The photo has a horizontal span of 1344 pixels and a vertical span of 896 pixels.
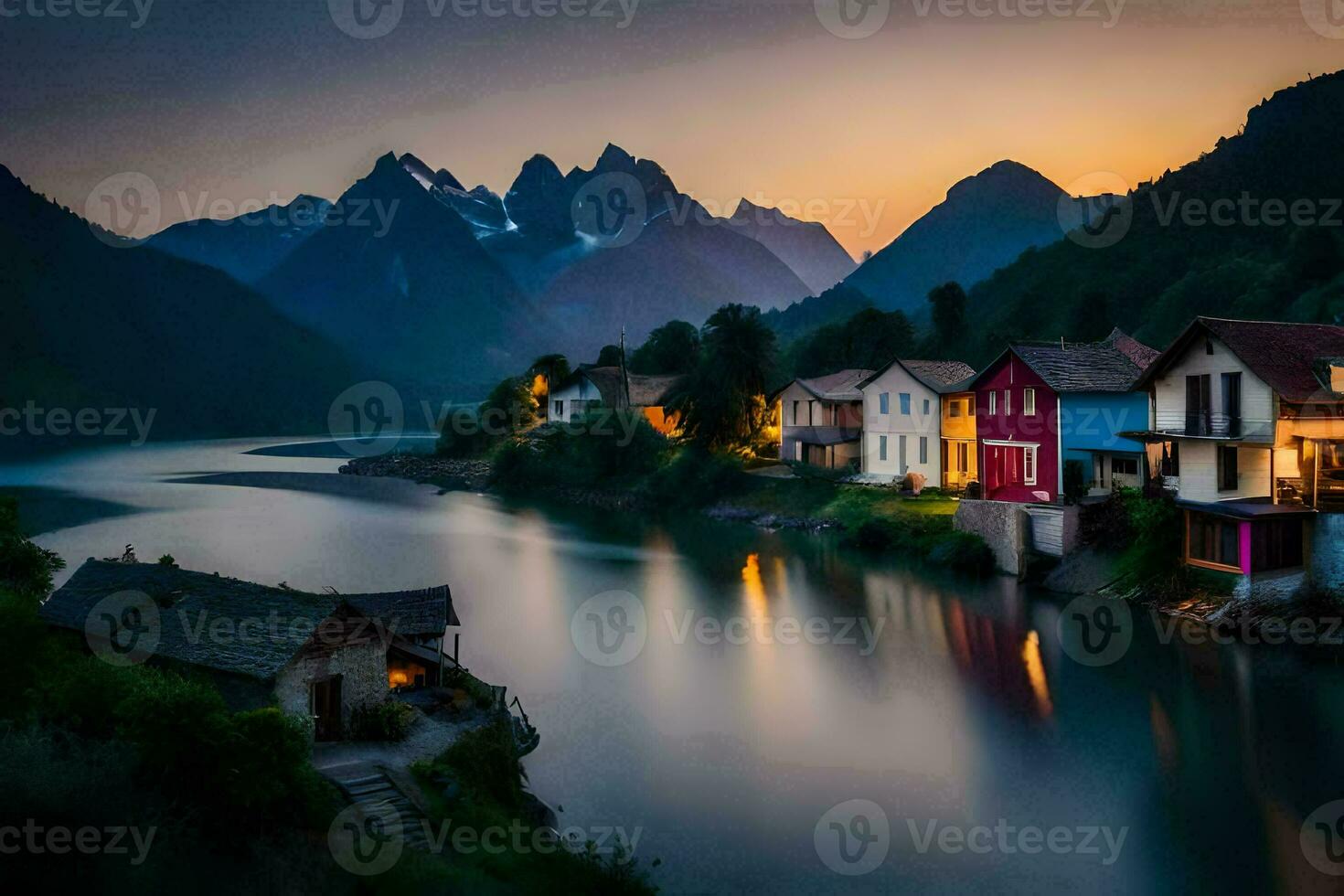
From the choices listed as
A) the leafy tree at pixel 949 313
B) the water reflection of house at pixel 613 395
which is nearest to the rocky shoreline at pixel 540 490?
the water reflection of house at pixel 613 395

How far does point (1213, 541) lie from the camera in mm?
A: 27094

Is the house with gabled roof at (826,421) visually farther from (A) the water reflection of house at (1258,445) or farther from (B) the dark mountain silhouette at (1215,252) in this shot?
(B) the dark mountain silhouette at (1215,252)

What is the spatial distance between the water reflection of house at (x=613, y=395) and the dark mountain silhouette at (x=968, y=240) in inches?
4660

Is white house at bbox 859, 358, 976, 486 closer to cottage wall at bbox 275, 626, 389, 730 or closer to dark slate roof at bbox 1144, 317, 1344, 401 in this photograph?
dark slate roof at bbox 1144, 317, 1344, 401

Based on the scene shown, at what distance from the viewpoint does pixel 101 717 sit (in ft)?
39.9

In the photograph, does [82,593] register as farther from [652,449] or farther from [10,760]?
[652,449]

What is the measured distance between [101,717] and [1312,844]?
727 inches

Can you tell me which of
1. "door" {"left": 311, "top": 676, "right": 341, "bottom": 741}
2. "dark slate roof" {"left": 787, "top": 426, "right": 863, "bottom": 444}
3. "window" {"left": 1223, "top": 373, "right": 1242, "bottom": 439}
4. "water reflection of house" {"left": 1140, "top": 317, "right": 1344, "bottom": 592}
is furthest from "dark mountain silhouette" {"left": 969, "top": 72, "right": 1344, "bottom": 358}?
"door" {"left": 311, "top": 676, "right": 341, "bottom": 741}

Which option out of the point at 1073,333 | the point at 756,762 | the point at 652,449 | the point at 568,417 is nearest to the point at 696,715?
the point at 756,762

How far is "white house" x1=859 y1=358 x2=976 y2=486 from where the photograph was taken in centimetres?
→ 4588

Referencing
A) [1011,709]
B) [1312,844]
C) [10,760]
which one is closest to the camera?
[10,760]

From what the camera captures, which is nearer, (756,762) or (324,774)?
(324,774)

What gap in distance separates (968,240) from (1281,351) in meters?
178

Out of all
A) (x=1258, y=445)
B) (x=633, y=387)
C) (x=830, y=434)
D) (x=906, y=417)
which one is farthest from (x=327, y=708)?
(x=633, y=387)
